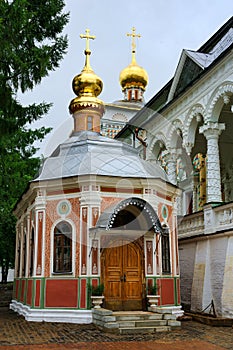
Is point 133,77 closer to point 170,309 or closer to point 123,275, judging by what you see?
point 123,275

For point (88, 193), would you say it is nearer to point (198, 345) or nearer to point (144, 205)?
point (144, 205)

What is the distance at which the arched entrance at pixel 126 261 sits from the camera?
12.5m

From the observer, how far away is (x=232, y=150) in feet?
66.7

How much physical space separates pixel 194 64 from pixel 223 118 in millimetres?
2554

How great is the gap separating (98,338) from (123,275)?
10.9ft

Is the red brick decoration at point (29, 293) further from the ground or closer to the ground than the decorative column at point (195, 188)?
closer to the ground

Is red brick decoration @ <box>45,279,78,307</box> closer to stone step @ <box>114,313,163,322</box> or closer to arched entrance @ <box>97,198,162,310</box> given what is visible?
arched entrance @ <box>97,198,162,310</box>

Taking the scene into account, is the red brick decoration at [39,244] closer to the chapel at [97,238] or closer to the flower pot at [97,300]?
the chapel at [97,238]

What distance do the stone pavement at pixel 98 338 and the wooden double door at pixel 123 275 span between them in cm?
148

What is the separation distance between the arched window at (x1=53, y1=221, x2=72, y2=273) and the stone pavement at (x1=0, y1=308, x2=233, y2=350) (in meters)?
1.62

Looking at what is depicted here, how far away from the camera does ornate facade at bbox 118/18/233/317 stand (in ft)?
43.8

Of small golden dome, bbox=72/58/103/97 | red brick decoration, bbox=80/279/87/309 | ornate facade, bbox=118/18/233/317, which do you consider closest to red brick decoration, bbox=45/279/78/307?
red brick decoration, bbox=80/279/87/309

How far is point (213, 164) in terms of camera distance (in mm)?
14469

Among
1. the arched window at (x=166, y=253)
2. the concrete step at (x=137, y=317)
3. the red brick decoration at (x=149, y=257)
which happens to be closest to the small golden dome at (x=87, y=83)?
the arched window at (x=166, y=253)
